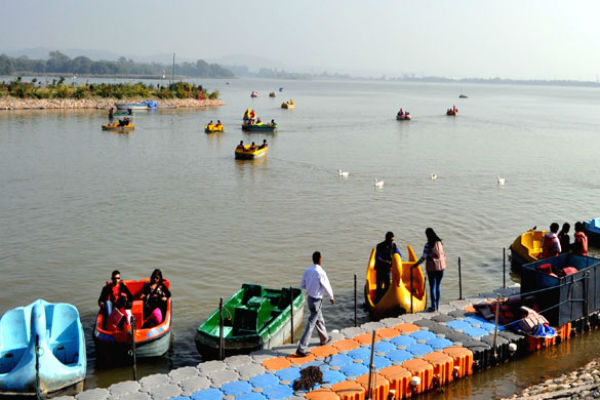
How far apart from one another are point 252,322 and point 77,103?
82595 mm

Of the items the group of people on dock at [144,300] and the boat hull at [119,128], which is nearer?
the group of people on dock at [144,300]

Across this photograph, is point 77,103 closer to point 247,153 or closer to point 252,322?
point 247,153

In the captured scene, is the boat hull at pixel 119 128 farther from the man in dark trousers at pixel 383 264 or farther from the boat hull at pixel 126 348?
the boat hull at pixel 126 348

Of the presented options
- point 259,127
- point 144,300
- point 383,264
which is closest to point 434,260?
point 383,264

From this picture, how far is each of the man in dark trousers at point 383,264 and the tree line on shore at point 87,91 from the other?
7965cm

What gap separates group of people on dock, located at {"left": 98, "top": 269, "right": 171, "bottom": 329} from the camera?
42.0ft

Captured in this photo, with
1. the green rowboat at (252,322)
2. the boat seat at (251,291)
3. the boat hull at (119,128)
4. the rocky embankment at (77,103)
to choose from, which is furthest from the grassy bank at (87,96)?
the green rowboat at (252,322)

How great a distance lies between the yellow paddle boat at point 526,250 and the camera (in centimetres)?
1900

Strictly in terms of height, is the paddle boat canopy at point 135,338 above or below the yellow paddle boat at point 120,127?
below

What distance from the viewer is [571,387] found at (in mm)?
10984

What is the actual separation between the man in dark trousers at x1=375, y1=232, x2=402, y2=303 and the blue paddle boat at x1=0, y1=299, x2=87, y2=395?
6.77 m

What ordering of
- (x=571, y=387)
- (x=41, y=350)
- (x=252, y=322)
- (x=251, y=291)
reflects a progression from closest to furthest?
(x=41, y=350)
(x=571, y=387)
(x=252, y=322)
(x=251, y=291)

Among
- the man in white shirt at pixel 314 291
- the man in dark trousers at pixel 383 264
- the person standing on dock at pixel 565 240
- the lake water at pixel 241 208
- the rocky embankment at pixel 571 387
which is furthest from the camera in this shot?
the lake water at pixel 241 208

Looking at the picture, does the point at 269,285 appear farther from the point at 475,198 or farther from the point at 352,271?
the point at 475,198
